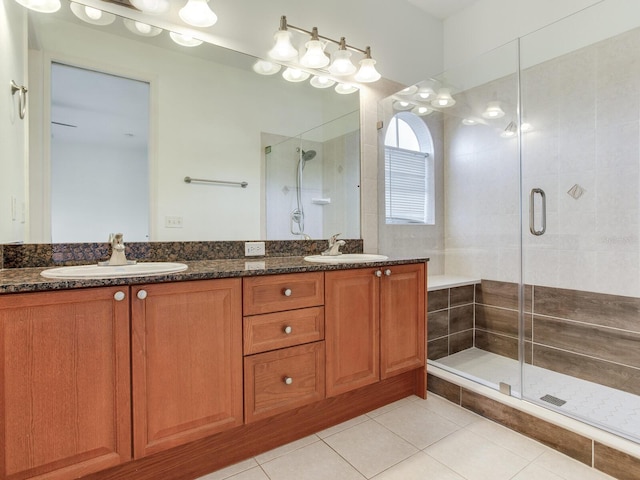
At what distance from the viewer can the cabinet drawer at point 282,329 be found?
4.63 ft

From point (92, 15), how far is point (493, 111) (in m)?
2.54

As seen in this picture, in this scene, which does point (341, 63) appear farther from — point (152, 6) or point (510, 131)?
point (510, 131)

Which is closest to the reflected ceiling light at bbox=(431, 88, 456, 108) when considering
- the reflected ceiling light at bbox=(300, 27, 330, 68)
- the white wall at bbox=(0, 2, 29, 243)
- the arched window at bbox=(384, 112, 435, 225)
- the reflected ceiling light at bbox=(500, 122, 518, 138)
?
the arched window at bbox=(384, 112, 435, 225)

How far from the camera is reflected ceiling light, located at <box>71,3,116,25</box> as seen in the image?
5.06 feet

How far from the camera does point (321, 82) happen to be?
7.42ft

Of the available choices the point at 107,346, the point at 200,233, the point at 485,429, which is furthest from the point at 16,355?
the point at 485,429

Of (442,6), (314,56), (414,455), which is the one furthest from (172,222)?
(442,6)

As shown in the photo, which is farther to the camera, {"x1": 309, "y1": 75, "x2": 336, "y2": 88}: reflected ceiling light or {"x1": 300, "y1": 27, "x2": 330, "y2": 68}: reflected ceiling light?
{"x1": 309, "y1": 75, "x2": 336, "y2": 88}: reflected ceiling light

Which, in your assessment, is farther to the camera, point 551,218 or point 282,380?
point 551,218

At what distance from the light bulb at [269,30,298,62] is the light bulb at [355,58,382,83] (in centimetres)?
48

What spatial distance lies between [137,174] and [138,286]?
2.39 ft

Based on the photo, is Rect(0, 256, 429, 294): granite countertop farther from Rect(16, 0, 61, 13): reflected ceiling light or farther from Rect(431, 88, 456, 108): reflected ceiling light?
Rect(431, 88, 456, 108): reflected ceiling light

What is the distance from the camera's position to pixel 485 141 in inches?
104

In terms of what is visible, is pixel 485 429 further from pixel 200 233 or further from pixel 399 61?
pixel 399 61
